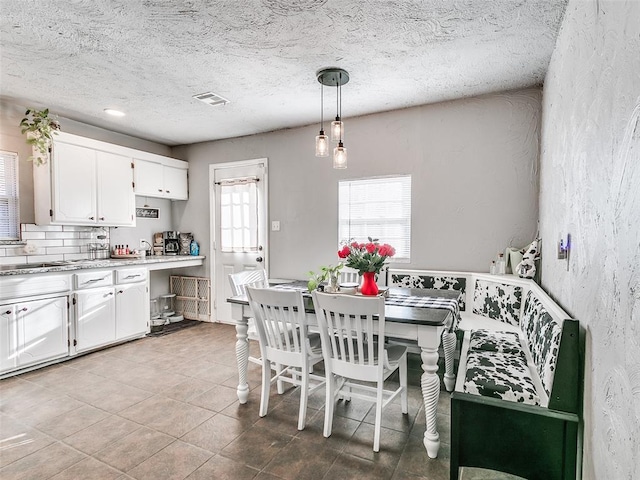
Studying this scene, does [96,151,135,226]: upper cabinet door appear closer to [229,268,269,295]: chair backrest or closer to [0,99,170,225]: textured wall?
[0,99,170,225]: textured wall

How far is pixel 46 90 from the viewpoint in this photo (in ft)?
10.3

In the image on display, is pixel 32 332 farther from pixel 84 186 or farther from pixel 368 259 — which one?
pixel 368 259

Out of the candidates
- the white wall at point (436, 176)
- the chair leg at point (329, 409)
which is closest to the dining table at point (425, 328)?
the chair leg at point (329, 409)

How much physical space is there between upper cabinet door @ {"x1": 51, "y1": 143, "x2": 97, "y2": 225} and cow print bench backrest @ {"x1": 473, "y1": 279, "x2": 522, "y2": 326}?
4.14 m

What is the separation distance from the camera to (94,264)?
3629mm

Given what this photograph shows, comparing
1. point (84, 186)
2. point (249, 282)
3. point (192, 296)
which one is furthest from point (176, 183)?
point (249, 282)

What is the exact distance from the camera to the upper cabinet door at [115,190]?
13.1ft

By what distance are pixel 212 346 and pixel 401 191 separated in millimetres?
2727

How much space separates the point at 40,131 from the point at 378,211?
3.52m

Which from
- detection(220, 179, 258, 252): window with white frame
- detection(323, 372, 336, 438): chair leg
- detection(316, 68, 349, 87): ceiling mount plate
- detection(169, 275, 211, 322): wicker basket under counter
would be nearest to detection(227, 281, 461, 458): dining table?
detection(323, 372, 336, 438): chair leg

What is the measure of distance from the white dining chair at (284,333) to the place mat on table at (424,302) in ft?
2.14

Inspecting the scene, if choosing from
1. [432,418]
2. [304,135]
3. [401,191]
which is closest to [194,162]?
[304,135]

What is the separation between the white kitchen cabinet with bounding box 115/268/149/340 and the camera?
3.90m

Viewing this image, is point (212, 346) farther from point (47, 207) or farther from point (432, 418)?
point (432, 418)
